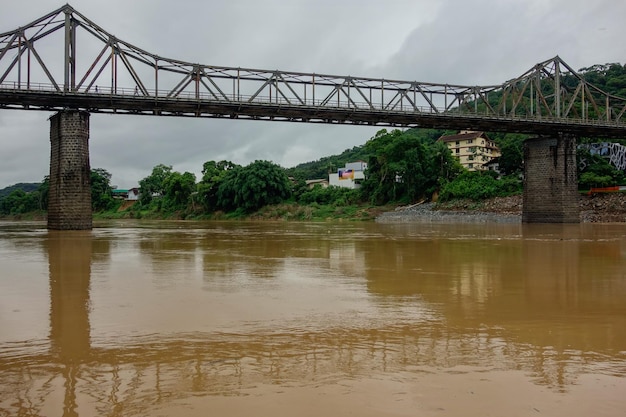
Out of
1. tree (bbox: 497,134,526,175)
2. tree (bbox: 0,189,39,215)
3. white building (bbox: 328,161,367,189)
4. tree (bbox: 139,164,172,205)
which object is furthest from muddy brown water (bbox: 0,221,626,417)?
tree (bbox: 0,189,39,215)

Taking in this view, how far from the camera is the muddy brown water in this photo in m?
4.02

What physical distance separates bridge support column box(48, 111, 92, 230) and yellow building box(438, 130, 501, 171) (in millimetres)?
70820

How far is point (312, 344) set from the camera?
5.74 meters

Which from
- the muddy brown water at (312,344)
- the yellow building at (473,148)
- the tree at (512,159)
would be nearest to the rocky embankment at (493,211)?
the tree at (512,159)

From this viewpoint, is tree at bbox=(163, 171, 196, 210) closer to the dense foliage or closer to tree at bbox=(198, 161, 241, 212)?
tree at bbox=(198, 161, 241, 212)

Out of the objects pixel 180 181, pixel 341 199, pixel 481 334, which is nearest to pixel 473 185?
pixel 341 199

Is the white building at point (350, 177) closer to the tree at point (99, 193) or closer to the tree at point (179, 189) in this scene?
the tree at point (179, 189)

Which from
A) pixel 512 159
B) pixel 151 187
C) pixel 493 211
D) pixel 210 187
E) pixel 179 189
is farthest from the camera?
pixel 151 187

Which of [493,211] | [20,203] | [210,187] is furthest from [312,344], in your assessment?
[20,203]

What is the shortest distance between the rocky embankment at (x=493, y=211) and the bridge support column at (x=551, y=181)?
4.62 metres

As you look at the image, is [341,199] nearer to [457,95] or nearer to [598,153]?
[457,95]

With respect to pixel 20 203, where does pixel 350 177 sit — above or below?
above

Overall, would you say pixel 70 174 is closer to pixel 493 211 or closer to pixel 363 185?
pixel 493 211

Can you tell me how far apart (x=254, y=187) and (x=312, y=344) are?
79.6 meters
